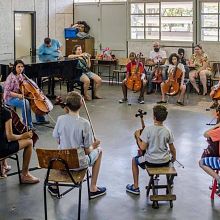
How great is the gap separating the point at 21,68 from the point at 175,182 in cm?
307

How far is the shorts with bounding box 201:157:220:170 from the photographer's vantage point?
4.30 metres

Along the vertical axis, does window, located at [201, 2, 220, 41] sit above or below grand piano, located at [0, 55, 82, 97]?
above

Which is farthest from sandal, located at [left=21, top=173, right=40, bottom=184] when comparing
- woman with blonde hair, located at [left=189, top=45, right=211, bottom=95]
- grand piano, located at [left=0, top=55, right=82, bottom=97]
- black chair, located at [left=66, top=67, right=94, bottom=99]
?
woman with blonde hair, located at [left=189, top=45, right=211, bottom=95]

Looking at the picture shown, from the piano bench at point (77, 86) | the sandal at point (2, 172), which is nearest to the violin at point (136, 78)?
the piano bench at point (77, 86)

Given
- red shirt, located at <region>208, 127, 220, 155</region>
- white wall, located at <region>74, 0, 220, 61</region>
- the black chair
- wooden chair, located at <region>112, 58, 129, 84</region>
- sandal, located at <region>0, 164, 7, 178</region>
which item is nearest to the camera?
red shirt, located at <region>208, 127, 220, 155</region>

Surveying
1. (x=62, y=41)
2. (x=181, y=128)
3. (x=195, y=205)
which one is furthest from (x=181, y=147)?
(x=62, y=41)

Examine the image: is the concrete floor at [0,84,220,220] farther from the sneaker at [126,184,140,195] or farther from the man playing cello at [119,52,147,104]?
the man playing cello at [119,52,147,104]

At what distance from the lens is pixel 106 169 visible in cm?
544

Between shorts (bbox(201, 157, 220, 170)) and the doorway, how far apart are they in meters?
7.65

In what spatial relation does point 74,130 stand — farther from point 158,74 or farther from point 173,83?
point 158,74

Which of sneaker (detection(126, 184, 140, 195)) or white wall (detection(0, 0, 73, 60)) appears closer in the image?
sneaker (detection(126, 184, 140, 195))

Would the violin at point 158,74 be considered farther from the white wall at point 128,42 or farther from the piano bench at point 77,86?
the piano bench at point 77,86

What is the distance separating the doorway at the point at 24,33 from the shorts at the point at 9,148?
6.82 meters

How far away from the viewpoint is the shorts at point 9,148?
4547mm
